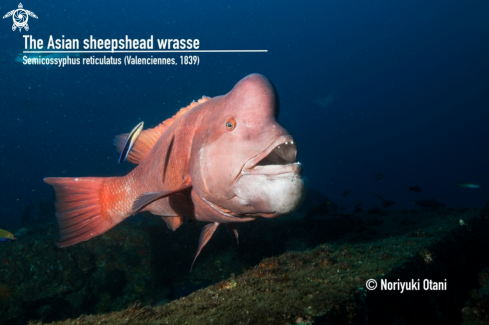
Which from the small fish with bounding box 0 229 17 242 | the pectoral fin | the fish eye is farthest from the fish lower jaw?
the small fish with bounding box 0 229 17 242

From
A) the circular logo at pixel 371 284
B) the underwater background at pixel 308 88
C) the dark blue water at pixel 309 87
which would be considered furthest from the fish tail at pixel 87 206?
the dark blue water at pixel 309 87

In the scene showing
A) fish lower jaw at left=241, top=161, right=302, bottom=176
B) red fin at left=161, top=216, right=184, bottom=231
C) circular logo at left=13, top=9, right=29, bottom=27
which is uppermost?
circular logo at left=13, top=9, right=29, bottom=27

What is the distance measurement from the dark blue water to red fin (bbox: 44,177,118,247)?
8071cm

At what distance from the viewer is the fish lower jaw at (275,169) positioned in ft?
6.02

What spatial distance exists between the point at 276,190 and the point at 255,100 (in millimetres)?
856

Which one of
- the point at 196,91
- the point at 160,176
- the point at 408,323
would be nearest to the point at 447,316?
the point at 408,323

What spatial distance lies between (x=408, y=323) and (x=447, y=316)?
160cm

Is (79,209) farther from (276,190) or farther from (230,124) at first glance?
(276,190)

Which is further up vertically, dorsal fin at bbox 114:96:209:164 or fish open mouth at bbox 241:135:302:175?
dorsal fin at bbox 114:96:209:164

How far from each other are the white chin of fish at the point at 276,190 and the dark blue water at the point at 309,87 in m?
83.7

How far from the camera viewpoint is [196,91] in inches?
4336

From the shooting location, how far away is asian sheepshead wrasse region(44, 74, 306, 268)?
1928 millimetres

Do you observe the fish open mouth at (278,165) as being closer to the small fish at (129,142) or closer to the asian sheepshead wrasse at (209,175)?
the asian sheepshead wrasse at (209,175)

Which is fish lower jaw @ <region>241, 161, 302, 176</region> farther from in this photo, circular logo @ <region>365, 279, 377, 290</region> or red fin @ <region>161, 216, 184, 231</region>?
red fin @ <region>161, 216, 184, 231</region>
